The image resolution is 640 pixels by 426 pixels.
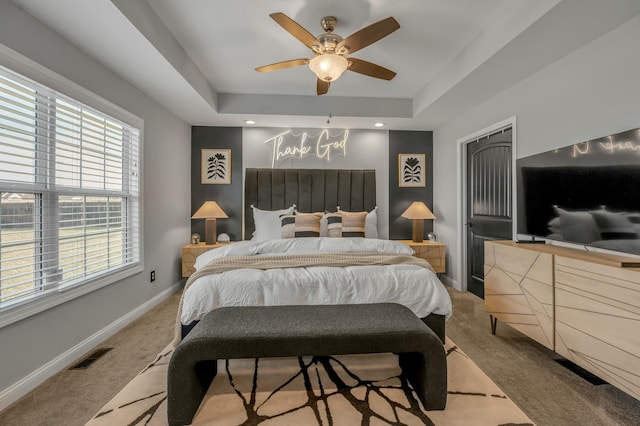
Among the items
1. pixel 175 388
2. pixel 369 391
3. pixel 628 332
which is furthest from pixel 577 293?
pixel 175 388

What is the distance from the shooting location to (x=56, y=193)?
207 cm

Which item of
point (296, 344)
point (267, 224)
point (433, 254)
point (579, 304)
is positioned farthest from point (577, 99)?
point (267, 224)

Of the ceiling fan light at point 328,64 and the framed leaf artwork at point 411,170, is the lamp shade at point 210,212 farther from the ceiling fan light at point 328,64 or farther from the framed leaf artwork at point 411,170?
the framed leaf artwork at point 411,170

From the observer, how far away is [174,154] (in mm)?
3766

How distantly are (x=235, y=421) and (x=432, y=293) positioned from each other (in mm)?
1494

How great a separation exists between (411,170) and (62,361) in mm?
4392

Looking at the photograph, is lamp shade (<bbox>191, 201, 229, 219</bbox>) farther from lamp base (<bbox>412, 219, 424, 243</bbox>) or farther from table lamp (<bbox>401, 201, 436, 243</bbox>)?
lamp base (<bbox>412, 219, 424, 243</bbox>)

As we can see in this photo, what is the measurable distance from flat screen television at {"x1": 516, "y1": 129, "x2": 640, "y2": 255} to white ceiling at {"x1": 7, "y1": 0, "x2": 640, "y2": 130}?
822 millimetres

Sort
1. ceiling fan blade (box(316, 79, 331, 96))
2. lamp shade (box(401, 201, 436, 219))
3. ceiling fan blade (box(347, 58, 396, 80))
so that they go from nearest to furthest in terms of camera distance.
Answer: ceiling fan blade (box(347, 58, 396, 80))
ceiling fan blade (box(316, 79, 331, 96))
lamp shade (box(401, 201, 436, 219))

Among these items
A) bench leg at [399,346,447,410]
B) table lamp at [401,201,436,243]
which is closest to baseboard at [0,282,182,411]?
bench leg at [399,346,447,410]

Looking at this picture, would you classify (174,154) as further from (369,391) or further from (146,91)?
(369,391)

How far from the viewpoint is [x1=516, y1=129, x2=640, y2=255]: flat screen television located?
1.66 meters

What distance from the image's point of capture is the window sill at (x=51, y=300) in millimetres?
1689

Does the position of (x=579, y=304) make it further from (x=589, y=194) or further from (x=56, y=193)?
(x=56, y=193)
